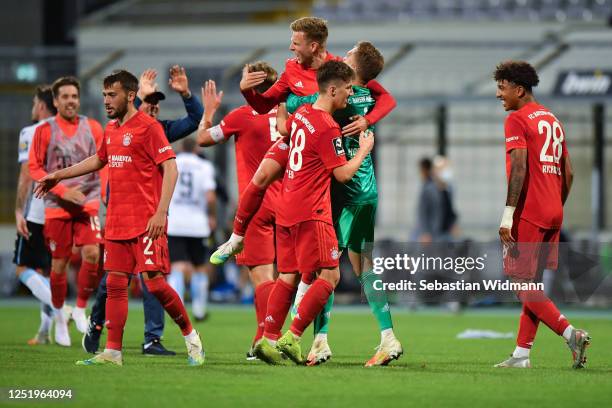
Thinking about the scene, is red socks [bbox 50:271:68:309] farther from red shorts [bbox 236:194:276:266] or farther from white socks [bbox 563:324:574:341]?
white socks [bbox 563:324:574:341]

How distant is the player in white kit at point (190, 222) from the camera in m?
13.5

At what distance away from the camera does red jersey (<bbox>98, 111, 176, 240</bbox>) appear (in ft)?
26.7

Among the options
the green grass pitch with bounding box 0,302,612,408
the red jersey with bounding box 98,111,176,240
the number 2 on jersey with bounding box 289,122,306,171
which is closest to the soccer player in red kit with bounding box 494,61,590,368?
the green grass pitch with bounding box 0,302,612,408

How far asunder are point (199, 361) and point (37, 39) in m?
16.0

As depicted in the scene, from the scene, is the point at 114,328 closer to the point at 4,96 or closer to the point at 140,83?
the point at 140,83

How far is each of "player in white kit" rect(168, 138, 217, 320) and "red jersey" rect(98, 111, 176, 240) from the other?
490 cm

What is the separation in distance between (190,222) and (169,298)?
5.42 m

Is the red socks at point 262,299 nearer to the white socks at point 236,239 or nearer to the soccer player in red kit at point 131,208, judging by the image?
the white socks at point 236,239

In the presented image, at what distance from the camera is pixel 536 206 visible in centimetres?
833

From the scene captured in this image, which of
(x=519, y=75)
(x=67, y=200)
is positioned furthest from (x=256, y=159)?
(x=519, y=75)

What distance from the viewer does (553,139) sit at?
837 cm

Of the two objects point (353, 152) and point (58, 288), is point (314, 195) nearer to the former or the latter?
point (353, 152)

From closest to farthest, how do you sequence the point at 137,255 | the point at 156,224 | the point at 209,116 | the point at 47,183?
the point at 156,224 → the point at 137,255 → the point at 47,183 → the point at 209,116

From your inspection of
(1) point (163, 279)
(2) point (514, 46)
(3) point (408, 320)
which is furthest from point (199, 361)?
(2) point (514, 46)
